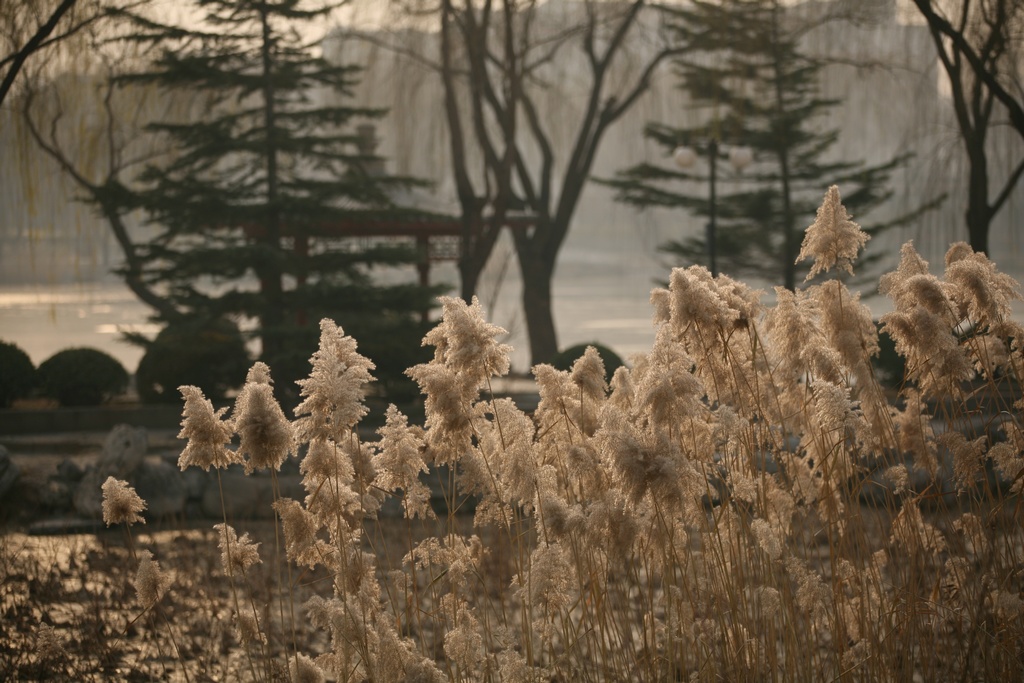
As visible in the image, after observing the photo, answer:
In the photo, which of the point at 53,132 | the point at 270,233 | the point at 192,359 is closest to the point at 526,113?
the point at 270,233

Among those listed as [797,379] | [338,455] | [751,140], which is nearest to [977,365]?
[797,379]

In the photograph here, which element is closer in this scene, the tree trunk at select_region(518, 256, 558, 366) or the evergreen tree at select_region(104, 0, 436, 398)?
the evergreen tree at select_region(104, 0, 436, 398)

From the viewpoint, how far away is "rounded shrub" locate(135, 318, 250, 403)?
31.0 ft

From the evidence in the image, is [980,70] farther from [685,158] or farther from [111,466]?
[111,466]

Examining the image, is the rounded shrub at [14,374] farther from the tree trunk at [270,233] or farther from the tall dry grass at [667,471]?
the tall dry grass at [667,471]

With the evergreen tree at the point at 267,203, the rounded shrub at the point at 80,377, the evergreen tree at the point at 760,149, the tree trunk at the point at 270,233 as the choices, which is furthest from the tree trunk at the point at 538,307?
the rounded shrub at the point at 80,377

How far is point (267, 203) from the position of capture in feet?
31.6

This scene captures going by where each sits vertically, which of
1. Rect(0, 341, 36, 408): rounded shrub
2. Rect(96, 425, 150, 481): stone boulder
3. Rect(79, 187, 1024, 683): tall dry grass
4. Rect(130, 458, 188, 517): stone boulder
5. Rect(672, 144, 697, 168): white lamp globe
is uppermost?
Rect(672, 144, 697, 168): white lamp globe

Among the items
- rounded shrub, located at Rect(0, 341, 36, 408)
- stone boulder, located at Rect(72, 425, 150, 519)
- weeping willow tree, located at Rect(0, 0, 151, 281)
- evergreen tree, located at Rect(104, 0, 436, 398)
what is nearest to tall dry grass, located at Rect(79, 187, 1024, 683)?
stone boulder, located at Rect(72, 425, 150, 519)

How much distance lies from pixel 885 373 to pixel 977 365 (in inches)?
321

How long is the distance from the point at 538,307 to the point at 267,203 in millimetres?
4107

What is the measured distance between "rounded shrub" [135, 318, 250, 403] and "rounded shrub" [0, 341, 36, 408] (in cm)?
89

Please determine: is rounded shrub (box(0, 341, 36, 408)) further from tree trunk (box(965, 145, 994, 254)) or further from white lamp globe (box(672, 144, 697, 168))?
tree trunk (box(965, 145, 994, 254))

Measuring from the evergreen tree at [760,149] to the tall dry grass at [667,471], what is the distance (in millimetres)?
10219
